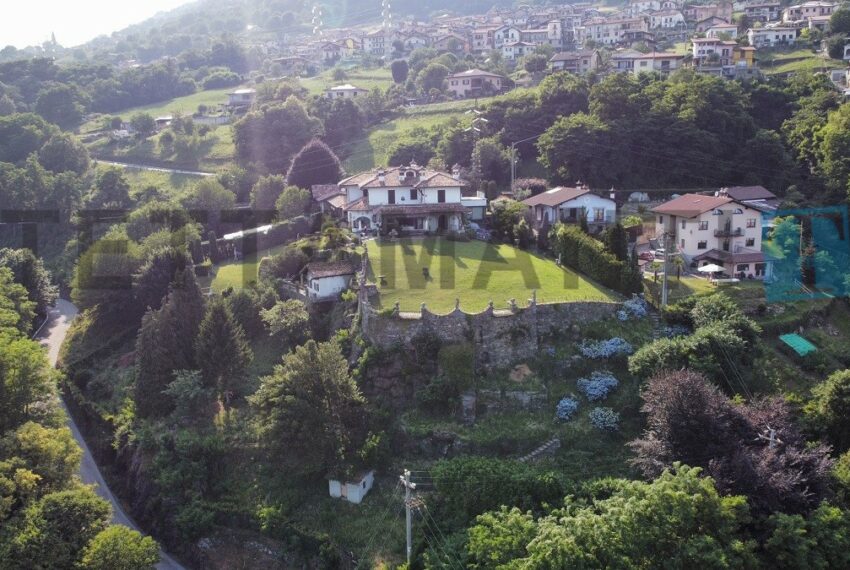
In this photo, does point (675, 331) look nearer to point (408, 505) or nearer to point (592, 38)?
point (408, 505)

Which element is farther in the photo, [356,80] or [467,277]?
[356,80]

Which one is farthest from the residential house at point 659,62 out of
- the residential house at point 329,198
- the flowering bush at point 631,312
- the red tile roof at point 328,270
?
the red tile roof at point 328,270

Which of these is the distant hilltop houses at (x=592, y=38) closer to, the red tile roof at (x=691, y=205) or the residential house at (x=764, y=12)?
the residential house at (x=764, y=12)

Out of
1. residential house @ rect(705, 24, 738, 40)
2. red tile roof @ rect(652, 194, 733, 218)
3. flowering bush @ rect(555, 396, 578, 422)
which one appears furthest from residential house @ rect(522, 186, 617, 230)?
residential house @ rect(705, 24, 738, 40)

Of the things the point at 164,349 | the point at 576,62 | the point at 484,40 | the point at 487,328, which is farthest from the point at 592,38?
the point at 164,349

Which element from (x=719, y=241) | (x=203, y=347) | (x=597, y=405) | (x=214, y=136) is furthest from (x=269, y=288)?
(x=214, y=136)
